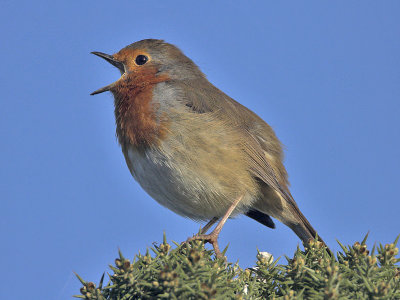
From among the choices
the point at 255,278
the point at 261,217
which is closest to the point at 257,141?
the point at 261,217

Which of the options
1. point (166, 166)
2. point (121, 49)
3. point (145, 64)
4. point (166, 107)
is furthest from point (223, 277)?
point (121, 49)

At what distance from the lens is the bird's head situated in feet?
19.0

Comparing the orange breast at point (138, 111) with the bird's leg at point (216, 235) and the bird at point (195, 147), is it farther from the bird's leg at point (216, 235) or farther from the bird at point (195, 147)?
the bird's leg at point (216, 235)

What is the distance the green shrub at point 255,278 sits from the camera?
287cm

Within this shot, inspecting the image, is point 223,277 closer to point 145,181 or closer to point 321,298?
point 321,298

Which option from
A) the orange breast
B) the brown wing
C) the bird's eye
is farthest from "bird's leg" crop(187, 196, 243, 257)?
the bird's eye

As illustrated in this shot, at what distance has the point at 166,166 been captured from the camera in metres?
Answer: 4.93

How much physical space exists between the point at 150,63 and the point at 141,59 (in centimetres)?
13

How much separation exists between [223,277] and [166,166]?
1.92 m

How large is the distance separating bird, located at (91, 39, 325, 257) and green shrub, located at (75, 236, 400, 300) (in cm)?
126

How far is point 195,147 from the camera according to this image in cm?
497

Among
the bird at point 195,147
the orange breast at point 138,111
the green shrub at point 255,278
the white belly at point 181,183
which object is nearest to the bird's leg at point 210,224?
the bird at point 195,147

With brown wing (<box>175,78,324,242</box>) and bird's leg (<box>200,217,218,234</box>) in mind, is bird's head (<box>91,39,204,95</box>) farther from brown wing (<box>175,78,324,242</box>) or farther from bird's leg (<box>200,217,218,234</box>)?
bird's leg (<box>200,217,218,234</box>)

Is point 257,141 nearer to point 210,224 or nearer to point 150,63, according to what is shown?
point 210,224
